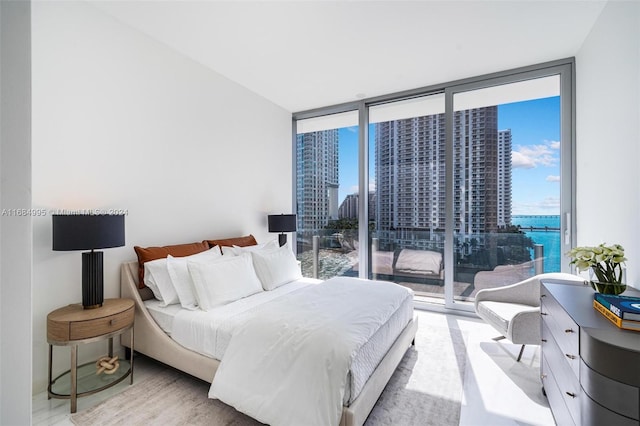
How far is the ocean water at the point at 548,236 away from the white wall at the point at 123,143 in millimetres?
3669

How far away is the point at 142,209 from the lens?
→ 2787 millimetres

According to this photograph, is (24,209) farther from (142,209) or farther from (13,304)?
(142,209)

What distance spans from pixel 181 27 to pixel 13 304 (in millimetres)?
2842

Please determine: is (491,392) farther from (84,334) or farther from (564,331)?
(84,334)

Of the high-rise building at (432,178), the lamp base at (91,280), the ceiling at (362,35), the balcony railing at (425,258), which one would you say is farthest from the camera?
the high-rise building at (432,178)

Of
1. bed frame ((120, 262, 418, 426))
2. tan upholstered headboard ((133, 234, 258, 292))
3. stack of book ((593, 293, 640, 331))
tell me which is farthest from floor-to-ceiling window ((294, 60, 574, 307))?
stack of book ((593, 293, 640, 331))

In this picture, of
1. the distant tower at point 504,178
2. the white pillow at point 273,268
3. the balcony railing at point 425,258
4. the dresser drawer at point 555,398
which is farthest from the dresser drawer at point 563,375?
the white pillow at point 273,268

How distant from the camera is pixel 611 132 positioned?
2.34m

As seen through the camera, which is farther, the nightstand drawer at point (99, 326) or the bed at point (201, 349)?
the nightstand drawer at point (99, 326)

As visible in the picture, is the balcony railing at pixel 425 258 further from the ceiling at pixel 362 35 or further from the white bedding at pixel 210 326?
the white bedding at pixel 210 326

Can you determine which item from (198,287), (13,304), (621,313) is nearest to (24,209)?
(13,304)

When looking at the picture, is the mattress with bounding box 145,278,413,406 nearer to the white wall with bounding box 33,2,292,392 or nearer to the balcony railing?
the white wall with bounding box 33,2,292,392

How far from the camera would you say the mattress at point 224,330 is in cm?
174

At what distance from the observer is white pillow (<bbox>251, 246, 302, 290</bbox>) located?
2.98 metres
